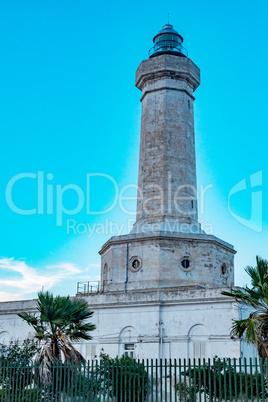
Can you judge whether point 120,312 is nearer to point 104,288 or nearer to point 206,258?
point 104,288

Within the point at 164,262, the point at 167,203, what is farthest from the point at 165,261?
the point at 167,203

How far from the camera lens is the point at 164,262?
1002 inches

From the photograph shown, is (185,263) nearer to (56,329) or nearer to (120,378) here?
(56,329)

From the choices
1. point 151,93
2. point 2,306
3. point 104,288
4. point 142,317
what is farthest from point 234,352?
point 151,93

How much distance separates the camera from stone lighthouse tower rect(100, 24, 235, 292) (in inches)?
1009

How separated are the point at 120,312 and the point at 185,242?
4899 millimetres

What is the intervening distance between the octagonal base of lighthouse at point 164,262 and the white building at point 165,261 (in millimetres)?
51

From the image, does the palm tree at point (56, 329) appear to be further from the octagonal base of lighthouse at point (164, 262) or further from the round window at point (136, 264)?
the round window at point (136, 264)

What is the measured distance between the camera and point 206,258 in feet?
84.7

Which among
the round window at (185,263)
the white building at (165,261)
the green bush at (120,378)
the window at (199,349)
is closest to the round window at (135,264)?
the white building at (165,261)

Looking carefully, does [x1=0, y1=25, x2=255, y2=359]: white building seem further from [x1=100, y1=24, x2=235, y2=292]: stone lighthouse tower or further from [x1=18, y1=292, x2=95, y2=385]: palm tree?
[x1=18, y1=292, x2=95, y2=385]: palm tree

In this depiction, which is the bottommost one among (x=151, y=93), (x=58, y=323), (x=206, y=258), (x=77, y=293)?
(x=58, y=323)

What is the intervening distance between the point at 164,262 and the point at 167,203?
347cm

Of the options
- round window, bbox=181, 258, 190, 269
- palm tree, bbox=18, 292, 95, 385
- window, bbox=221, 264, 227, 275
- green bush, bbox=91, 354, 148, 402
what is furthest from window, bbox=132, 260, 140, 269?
green bush, bbox=91, 354, 148, 402
